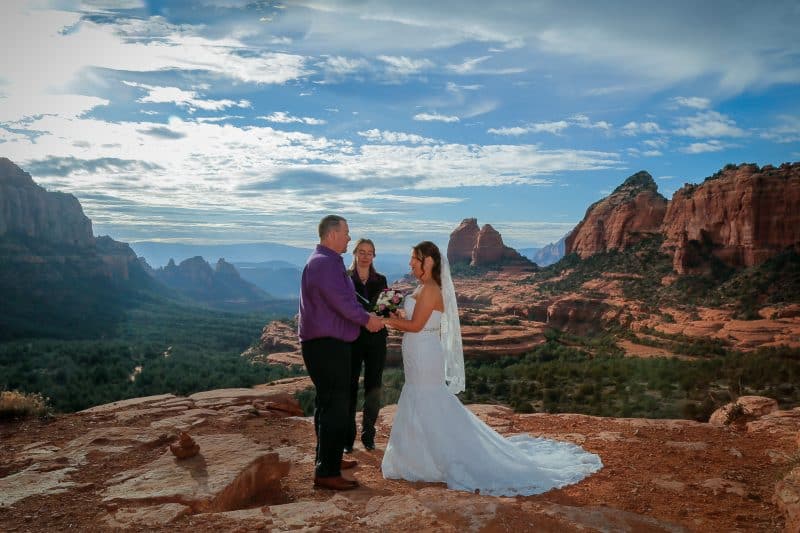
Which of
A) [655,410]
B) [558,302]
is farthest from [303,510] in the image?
[558,302]

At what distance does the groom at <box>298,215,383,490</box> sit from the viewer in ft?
16.3

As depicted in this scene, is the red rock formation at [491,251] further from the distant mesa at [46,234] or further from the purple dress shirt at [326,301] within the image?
the purple dress shirt at [326,301]

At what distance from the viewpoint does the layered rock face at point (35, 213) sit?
281 feet

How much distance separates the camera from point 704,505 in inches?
183

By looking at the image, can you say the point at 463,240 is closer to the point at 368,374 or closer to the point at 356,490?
the point at 368,374

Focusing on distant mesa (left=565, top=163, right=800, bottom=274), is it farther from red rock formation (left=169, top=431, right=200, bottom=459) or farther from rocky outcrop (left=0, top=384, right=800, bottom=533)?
red rock formation (left=169, top=431, right=200, bottom=459)

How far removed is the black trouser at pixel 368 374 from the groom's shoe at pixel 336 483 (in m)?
1.39

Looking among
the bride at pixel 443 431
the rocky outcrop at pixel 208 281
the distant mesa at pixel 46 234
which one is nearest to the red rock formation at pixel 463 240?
the distant mesa at pixel 46 234

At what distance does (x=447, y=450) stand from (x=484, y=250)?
109m

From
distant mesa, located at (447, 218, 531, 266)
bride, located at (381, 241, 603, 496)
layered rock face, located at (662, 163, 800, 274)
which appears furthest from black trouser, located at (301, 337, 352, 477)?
distant mesa, located at (447, 218, 531, 266)

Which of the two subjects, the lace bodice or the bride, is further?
the lace bodice

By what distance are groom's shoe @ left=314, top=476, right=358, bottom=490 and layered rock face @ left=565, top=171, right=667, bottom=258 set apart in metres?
77.5

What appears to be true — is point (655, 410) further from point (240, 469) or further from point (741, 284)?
point (741, 284)

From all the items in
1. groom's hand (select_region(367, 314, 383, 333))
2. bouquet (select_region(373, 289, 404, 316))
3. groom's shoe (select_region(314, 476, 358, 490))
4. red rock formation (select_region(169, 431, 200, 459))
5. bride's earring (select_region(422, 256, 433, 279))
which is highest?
bride's earring (select_region(422, 256, 433, 279))
